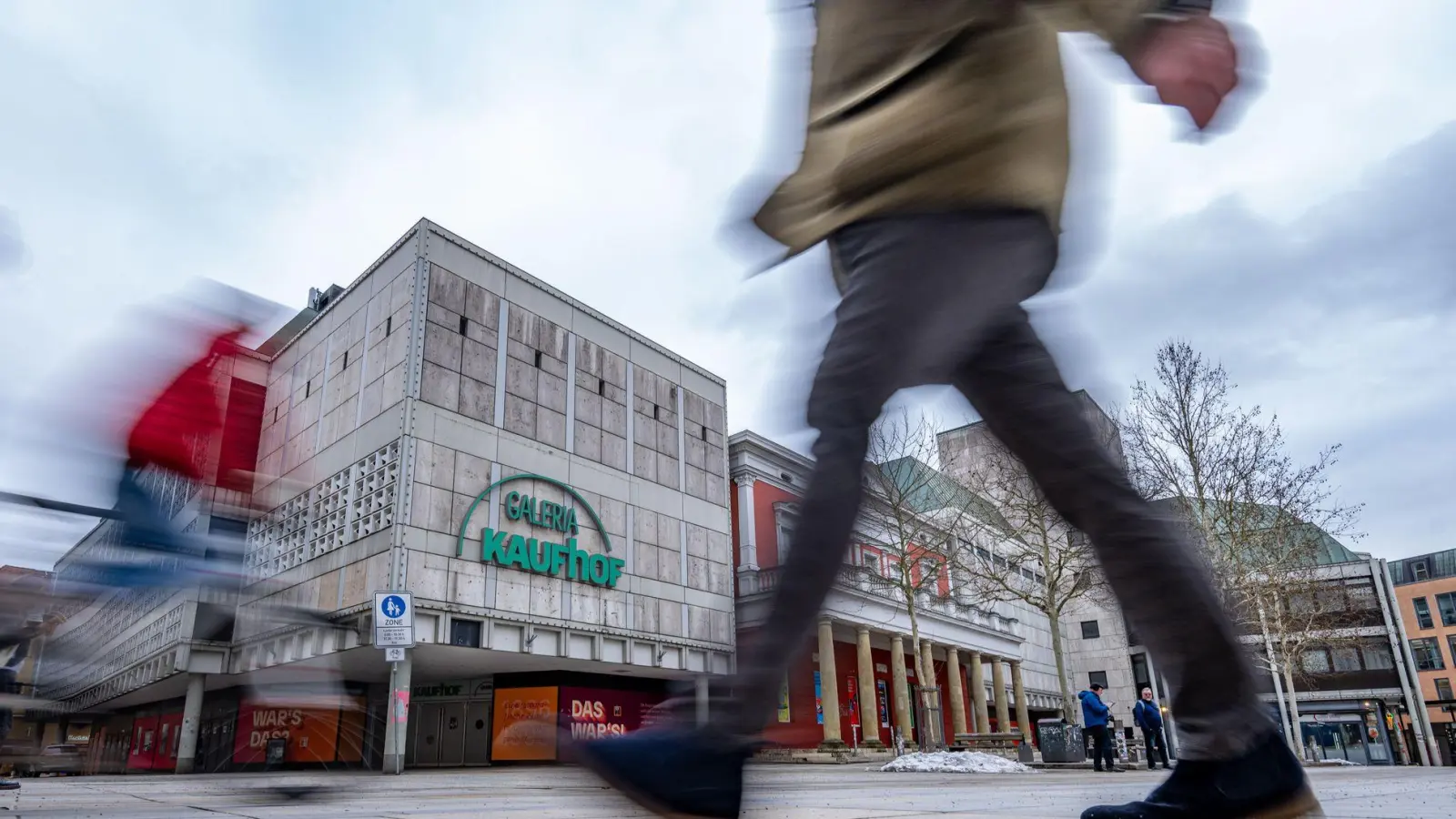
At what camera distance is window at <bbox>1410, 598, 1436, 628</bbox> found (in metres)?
64.4

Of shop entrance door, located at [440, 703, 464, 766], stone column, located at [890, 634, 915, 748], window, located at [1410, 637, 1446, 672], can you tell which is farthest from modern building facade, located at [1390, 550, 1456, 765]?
Answer: shop entrance door, located at [440, 703, 464, 766]

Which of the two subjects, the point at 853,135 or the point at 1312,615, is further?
the point at 1312,615

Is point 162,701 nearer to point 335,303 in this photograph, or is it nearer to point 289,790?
point 335,303

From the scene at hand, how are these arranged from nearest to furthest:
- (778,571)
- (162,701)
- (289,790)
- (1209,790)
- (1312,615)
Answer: (778,571) → (1209,790) → (289,790) → (1312,615) → (162,701)

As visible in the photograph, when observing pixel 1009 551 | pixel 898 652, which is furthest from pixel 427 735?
pixel 1009 551

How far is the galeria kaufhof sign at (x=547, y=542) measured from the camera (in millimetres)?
20812

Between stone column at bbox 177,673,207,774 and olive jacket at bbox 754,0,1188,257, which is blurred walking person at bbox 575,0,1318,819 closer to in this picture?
olive jacket at bbox 754,0,1188,257

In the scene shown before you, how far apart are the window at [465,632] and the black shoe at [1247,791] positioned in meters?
20.1

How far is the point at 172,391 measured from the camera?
4.50 meters

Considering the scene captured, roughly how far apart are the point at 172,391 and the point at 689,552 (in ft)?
74.6

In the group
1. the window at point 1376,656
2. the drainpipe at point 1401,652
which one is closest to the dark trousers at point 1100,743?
the drainpipe at point 1401,652

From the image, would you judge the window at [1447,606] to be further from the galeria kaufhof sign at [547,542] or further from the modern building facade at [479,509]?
the galeria kaufhof sign at [547,542]

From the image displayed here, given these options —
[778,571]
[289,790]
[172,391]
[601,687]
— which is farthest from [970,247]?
[601,687]

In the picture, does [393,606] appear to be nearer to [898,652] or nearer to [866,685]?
[866,685]
